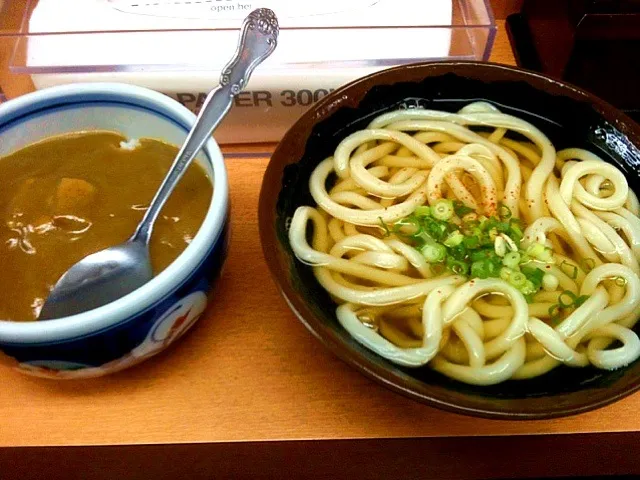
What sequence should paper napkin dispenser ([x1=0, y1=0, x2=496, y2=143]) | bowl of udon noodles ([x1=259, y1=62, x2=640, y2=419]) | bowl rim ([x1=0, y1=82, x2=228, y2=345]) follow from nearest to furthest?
bowl rim ([x1=0, y1=82, x2=228, y2=345])
bowl of udon noodles ([x1=259, y1=62, x2=640, y2=419])
paper napkin dispenser ([x1=0, y1=0, x2=496, y2=143])

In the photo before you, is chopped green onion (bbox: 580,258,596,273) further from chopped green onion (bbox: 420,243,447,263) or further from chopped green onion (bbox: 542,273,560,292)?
chopped green onion (bbox: 420,243,447,263)

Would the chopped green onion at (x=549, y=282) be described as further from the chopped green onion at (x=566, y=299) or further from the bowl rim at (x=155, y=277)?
the bowl rim at (x=155, y=277)

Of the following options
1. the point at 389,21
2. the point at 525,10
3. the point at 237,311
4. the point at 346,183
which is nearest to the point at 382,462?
the point at 237,311

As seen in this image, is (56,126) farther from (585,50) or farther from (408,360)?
(585,50)

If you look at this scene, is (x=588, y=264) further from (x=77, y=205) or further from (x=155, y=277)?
(x=77, y=205)

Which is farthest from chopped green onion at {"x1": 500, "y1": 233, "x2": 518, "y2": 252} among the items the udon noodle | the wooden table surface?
the wooden table surface

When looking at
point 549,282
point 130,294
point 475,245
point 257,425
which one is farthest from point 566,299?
point 130,294
